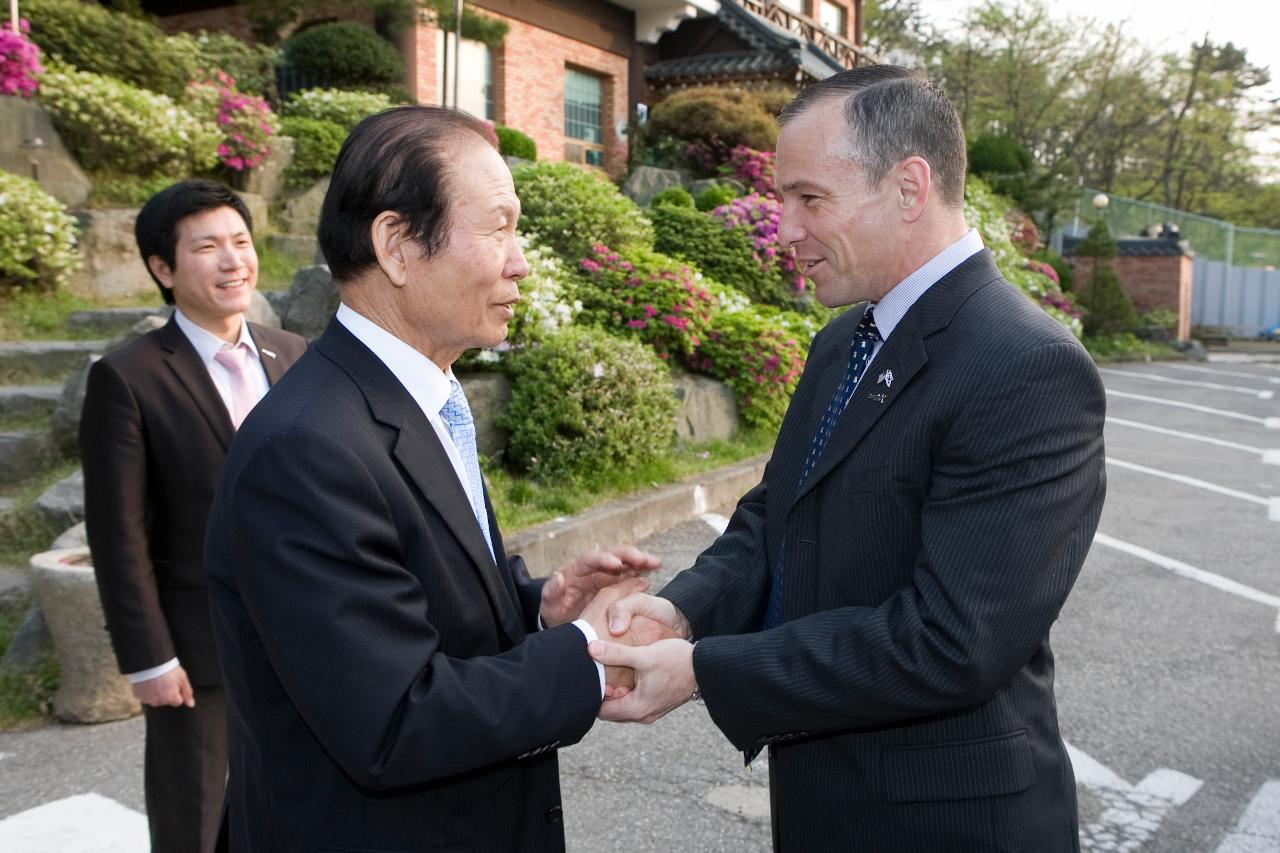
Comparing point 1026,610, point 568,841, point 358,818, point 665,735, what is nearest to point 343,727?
point 358,818

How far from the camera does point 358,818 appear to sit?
5.45ft

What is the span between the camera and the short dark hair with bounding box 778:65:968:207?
6.36 feet

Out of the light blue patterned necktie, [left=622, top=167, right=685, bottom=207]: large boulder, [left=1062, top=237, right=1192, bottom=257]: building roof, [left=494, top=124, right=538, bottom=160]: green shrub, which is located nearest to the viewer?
the light blue patterned necktie

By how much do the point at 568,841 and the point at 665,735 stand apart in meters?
0.90

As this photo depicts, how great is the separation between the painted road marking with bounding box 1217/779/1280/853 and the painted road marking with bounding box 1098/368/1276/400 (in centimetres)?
1469

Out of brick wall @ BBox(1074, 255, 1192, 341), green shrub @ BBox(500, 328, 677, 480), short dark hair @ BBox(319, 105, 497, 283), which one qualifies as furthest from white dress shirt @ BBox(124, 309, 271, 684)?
brick wall @ BBox(1074, 255, 1192, 341)

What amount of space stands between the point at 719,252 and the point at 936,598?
34.6 ft

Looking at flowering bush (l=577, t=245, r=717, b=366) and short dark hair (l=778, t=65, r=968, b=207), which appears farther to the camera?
flowering bush (l=577, t=245, r=717, b=366)

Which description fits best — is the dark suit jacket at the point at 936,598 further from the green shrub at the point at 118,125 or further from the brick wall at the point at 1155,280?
the brick wall at the point at 1155,280

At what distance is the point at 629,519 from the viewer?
22.6ft

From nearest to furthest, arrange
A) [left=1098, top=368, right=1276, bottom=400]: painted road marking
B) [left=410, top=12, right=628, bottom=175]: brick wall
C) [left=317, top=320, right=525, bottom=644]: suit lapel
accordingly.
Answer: [left=317, top=320, right=525, bottom=644]: suit lapel < [left=1098, top=368, right=1276, bottom=400]: painted road marking < [left=410, top=12, right=628, bottom=175]: brick wall

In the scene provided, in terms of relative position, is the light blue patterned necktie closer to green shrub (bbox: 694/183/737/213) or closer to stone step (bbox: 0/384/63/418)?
stone step (bbox: 0/384/63/418)

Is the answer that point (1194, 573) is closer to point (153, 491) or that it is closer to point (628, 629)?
point (628, 629)

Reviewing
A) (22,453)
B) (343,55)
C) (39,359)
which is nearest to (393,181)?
(22,453)
